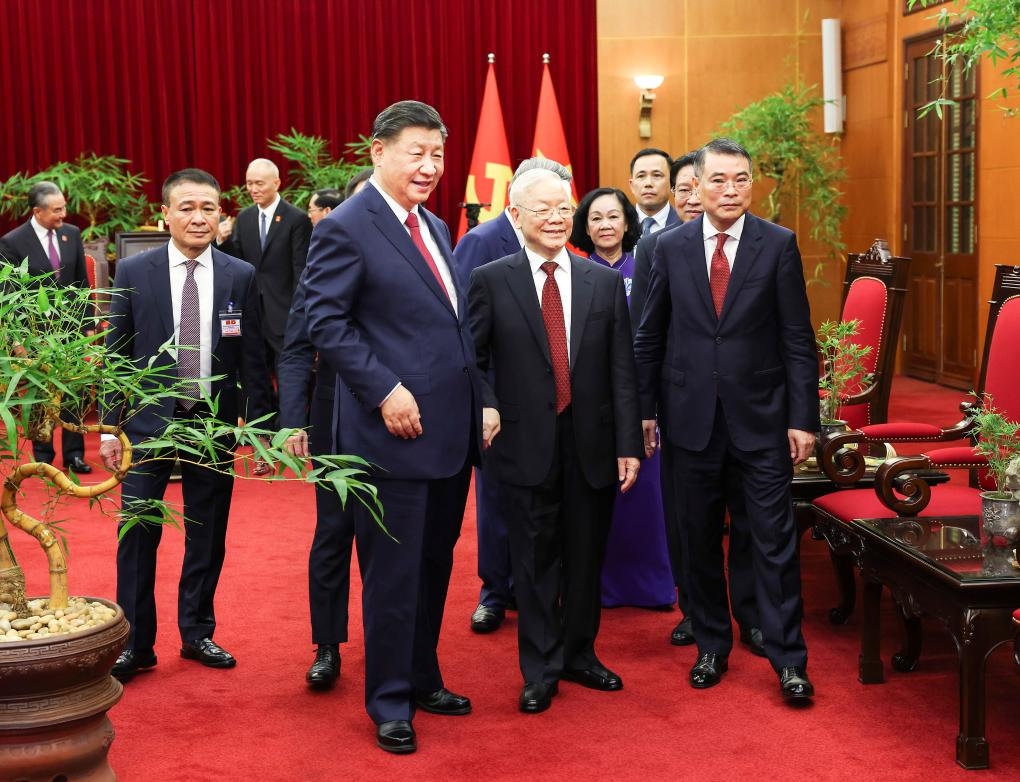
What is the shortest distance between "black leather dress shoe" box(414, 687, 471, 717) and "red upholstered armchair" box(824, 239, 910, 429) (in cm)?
195

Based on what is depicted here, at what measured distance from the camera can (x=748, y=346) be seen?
3.38m

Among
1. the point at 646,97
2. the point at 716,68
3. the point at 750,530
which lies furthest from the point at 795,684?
the point at 716,68

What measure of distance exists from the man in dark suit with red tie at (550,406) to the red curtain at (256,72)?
304 inches

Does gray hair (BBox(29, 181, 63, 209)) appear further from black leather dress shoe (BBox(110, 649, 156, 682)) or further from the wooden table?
the wooden table

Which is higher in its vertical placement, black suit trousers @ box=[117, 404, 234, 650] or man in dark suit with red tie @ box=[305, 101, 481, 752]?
man in dark suit with red tie @ box=[305, 101, 481, 752]

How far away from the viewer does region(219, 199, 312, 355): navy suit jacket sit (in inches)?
284

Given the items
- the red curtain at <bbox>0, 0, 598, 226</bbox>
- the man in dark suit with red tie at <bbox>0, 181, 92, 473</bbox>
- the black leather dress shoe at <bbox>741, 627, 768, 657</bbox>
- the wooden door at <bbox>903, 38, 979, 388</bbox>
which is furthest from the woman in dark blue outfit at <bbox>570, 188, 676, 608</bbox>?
the red curtain at <bbox>0, 0, 598, 226</bbox>

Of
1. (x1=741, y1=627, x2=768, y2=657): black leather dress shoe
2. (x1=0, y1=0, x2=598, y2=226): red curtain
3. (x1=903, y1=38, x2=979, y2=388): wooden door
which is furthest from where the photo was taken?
(x1=0, y1=0, x2=598, y2=226): red curtain

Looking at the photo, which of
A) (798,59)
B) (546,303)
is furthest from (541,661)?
(798,59)

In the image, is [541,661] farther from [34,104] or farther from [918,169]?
[34,104]

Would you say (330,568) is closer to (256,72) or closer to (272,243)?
(272,243)

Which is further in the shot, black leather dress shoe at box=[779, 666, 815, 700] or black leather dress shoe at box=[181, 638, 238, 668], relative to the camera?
black leather dress shoe at box=[181, 638, 238, 668]

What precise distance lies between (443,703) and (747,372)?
3.83ft

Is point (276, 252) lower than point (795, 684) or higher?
higher
